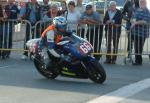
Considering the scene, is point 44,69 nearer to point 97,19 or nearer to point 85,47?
point 85,47

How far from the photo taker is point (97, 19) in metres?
16.7

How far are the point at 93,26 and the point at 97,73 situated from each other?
4.97 metres

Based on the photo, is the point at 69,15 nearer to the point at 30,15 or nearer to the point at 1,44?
the point at 30,15

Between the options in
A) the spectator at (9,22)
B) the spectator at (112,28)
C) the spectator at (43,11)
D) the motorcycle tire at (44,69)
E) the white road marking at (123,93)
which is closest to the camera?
the white road marking at (123,93)

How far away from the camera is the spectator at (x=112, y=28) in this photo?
16562 mm

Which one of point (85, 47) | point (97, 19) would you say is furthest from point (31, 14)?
point (85, 47)

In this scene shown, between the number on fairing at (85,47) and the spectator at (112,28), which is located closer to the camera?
the number on fairing at (85,47)

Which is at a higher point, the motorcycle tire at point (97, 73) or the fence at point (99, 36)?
the fence at point (99, 36)

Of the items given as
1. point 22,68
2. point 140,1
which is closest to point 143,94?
point 22,68

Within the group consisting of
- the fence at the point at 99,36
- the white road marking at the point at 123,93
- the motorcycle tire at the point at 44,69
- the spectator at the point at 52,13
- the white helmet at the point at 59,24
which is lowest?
the white road marking at the point at 123,93

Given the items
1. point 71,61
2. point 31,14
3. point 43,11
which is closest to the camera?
point 71,61

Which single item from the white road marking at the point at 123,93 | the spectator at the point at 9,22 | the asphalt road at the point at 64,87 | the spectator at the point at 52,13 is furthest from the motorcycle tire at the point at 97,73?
the spectator at the point at 9,22

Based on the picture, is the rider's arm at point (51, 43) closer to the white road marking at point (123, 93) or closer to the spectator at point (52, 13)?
the white road marking at point (123, 93)

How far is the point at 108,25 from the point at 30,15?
8.19ft
